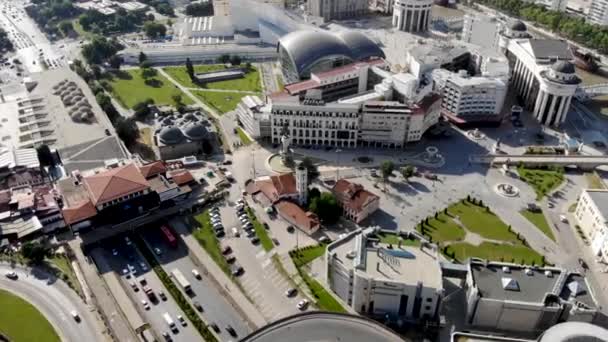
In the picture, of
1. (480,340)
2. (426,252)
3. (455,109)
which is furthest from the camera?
(455,109)

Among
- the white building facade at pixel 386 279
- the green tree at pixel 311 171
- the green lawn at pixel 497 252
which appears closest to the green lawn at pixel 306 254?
the white building facade at pixel 386 279

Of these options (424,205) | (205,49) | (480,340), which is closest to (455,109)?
(424,205)

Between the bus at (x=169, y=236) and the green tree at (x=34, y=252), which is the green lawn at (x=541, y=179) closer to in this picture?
the bus at (x=169, y=236)

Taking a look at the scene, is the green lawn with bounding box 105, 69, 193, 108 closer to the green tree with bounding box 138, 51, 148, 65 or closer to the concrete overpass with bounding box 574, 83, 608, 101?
the green tree with bounding box 138, 51, 148, 65

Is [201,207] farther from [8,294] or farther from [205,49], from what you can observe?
[205,49]

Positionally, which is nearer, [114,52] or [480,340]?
[480,340]

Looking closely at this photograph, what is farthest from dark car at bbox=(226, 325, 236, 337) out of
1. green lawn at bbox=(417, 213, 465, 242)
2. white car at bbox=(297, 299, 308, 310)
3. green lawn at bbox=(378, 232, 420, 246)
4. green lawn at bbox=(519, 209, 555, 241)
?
green lawn at bbox=(519, 209, 555, 241)

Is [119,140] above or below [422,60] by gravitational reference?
below
